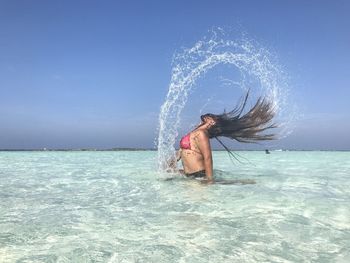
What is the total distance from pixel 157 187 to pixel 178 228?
4.43 metres

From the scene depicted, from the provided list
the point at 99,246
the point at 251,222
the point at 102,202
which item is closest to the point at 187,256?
the point at 99,246

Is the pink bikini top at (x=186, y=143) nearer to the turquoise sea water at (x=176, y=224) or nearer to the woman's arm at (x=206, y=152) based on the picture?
the woman's arm at (x=206, y=152)

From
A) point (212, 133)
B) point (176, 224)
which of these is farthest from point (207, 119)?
point (176, 224)

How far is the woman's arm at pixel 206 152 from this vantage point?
10.4 metres

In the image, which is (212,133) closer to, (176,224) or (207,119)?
(207,119)

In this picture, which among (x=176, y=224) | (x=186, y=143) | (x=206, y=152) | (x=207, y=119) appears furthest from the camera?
(x=207, y=119)

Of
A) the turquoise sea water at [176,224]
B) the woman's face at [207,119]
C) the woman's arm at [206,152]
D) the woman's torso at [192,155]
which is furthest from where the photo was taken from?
the woman's face at [207,119]

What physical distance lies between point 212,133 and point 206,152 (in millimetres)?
1185

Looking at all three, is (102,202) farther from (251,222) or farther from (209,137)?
(209,137)

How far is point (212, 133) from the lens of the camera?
451 inches

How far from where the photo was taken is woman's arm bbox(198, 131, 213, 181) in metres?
10.4

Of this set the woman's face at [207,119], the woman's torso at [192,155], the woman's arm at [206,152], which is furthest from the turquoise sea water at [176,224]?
the woman's face at [207,119]

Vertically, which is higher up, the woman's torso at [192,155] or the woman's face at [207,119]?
the woman's face at [207,119]

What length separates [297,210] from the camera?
286 inches
